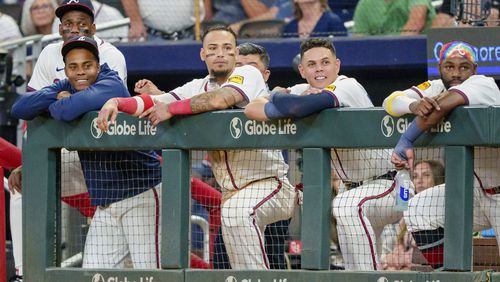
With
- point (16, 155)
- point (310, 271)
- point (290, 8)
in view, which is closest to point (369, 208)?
point (310, 271)

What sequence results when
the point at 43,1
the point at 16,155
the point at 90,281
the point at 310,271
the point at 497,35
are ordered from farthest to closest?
the point at 43,1, the point at 497,35, the point at 16,155, the point at 90,281, the point at 310,271

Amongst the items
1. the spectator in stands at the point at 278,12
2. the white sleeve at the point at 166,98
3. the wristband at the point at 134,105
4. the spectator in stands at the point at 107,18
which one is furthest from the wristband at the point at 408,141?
the spectator in stands at the point at 278,12

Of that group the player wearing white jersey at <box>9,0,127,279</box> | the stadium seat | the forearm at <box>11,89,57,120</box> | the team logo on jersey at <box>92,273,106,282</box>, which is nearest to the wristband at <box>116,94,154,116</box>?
the forearm at <box>11,89,57,120</box>

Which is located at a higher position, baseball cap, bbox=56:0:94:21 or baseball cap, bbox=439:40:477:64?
baseball cap, bbox=56:0:94:21

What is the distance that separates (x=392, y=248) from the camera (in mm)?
6750

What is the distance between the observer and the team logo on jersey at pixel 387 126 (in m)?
5.59

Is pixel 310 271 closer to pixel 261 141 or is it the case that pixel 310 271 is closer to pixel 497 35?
pixel 261 141

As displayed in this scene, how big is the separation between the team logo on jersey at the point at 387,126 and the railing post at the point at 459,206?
287 millimetres

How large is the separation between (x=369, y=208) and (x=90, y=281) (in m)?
1.47

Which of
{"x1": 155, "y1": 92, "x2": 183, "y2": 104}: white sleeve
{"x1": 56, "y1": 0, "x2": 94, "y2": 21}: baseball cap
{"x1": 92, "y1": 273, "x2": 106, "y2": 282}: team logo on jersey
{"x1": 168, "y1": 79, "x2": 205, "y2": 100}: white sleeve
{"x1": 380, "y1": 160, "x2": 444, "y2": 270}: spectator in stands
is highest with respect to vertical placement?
{"x1": 56, "y1": 0, "x2": 94, "y2": 21}: baseball cap

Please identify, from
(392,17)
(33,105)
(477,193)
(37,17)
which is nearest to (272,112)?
(477,193)

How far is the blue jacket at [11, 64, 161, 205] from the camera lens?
6234mm

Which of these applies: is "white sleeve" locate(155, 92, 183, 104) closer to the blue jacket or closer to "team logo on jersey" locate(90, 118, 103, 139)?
the blue jacket

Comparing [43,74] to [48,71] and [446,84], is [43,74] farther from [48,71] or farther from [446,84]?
[446,84]
